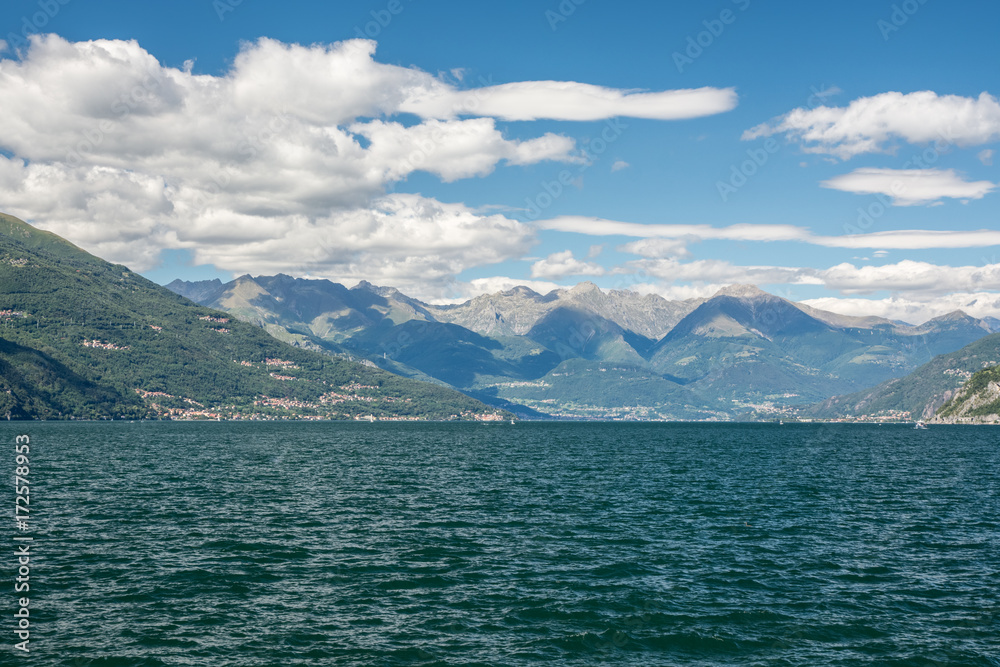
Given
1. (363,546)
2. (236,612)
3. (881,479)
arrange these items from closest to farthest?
(236,612) < (363,546) < (881,479)

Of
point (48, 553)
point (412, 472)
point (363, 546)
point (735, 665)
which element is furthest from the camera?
point (412, 472)

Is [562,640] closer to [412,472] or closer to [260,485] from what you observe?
[260,485]

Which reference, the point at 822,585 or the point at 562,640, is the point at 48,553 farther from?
the point at 822,585

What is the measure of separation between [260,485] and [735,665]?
2760 inches

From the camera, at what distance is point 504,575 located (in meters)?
42.5

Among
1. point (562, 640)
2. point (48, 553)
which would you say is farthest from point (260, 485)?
point (562, 640)

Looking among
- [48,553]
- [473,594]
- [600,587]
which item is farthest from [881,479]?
[48,553]

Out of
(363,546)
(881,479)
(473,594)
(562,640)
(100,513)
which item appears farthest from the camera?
(881,479)

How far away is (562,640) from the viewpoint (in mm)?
31406

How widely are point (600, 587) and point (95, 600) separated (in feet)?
89.7

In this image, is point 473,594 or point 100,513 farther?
point 100,513

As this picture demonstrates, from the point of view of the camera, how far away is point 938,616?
3488 cm

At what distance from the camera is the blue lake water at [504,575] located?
30.4 meters

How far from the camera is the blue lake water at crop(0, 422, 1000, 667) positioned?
1196 inches
